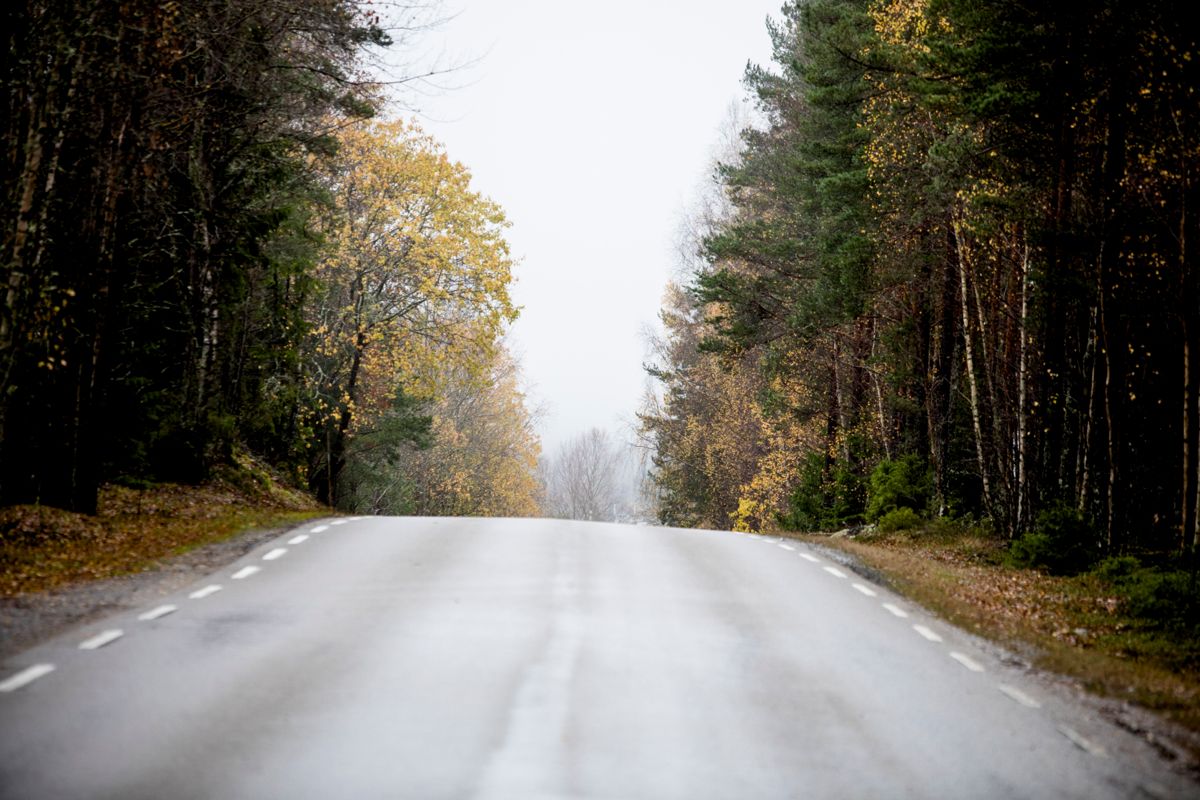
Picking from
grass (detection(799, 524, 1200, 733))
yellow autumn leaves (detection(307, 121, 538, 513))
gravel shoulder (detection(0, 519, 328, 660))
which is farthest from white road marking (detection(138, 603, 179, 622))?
yellow autumn leaves (detection(307, 121, 538, 513))

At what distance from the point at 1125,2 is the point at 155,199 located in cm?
1536

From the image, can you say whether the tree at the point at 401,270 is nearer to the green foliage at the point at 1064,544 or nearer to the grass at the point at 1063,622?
the grass at the point at 1063,622

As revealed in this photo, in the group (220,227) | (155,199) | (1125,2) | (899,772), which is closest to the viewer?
(899,772)

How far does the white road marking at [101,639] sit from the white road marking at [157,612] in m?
0.53

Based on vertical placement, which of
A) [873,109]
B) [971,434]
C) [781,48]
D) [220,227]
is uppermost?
[781,48]

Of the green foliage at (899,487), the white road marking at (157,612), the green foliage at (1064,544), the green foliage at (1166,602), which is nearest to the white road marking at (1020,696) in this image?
the green foliage at (1166,602)

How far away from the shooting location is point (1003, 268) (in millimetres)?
20719

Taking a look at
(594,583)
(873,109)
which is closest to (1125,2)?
(873,109)

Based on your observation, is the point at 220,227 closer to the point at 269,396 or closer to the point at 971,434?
the point at 269,396

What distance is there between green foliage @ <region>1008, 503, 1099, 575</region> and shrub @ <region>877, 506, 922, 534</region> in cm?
526

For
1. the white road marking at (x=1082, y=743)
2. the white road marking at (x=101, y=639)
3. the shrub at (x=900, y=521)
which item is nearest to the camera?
the white road marking at (x=1082, y=743)

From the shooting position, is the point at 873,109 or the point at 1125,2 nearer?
the point at 1125,2

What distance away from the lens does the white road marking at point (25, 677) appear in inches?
255

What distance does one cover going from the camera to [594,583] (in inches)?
455
